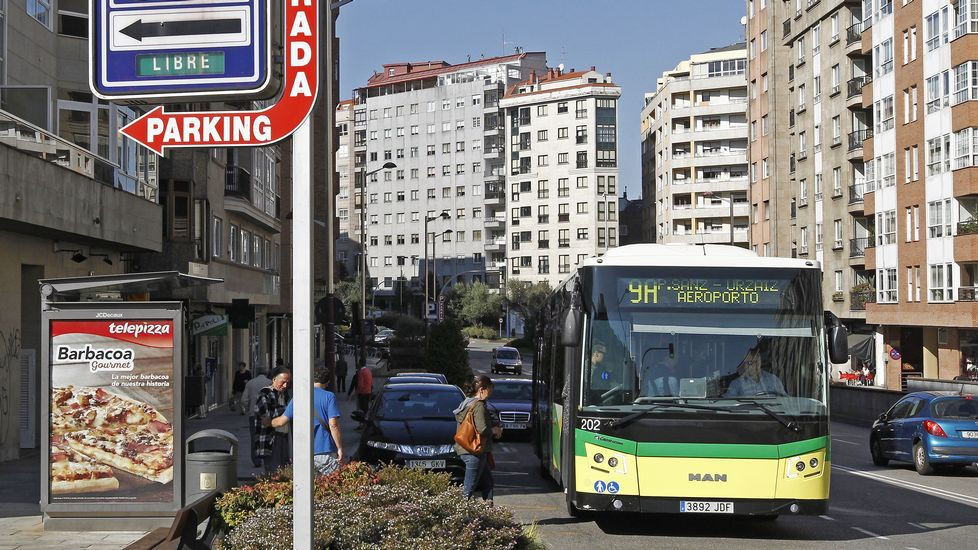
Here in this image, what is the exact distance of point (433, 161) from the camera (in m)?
141

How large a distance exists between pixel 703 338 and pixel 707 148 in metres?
102

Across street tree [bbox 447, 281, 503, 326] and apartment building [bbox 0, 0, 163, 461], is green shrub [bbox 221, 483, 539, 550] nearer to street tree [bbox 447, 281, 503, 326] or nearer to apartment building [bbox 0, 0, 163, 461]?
apartment building [bbox 0, 0, 163, 461]

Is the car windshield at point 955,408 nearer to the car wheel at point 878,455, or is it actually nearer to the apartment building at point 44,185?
the car wheel at point 878,455

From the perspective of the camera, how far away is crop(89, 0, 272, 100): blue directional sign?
5711 mm

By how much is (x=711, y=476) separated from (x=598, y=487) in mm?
1211

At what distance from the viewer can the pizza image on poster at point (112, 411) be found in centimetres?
1302

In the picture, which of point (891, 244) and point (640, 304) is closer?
point (640, 304)

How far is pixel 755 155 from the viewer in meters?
85.2

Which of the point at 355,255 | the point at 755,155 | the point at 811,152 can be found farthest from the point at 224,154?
the point at 355,255

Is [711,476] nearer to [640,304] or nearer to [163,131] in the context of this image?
[640,304]

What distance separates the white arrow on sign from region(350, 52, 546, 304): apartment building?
127m

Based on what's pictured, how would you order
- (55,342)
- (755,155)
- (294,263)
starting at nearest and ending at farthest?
(294,263)
(55,342)
(755,155)

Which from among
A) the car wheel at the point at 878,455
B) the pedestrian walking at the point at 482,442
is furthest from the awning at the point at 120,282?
the car wheel at the point at 878,455

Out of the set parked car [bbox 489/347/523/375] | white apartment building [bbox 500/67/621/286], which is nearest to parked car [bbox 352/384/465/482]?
parked car [bbox 489/347/523/375]
